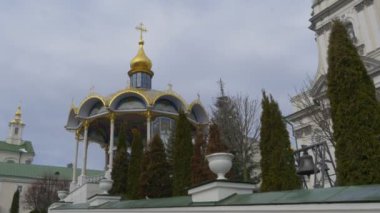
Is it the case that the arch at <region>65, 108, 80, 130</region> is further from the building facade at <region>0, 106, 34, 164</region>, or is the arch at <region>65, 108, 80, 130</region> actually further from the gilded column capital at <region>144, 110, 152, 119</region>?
the building facade at <region>0, 106, 34, 164</region>

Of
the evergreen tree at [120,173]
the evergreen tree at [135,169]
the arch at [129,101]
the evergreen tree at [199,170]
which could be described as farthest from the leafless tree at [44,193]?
the evergreen tree at [199,170]

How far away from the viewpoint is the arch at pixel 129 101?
26.5 meters

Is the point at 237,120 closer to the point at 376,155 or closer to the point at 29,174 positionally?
the point at 376,155

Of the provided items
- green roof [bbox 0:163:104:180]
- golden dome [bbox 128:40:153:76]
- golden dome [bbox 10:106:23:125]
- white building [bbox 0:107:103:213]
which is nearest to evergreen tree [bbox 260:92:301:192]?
golden dome [bbox 128:40:153:76]

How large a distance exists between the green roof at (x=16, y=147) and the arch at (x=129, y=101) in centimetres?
5745

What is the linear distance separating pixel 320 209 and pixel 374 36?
73.2 feet

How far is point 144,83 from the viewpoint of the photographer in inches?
1302

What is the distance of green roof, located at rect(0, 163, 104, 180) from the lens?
58.4 meters

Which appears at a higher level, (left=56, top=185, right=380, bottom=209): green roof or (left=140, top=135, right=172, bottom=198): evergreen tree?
(left=140, top=135, right=172, bottom=198): evergreen tree

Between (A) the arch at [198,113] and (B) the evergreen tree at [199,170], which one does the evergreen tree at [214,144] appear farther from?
(A) the arch at [198,113]

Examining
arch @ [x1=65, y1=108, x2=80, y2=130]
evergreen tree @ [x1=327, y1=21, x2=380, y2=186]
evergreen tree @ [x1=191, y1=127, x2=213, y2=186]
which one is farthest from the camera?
arch @ [x1=65, y1=108, x2=80, y2=130]

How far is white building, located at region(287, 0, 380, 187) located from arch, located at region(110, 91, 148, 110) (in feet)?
33.5

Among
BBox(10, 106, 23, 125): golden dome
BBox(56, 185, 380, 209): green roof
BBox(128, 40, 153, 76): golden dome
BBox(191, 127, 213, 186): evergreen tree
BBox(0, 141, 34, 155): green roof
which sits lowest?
BBox(56, 185, 380, 209): green roof

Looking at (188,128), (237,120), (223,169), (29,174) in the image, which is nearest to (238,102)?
(237,120)
